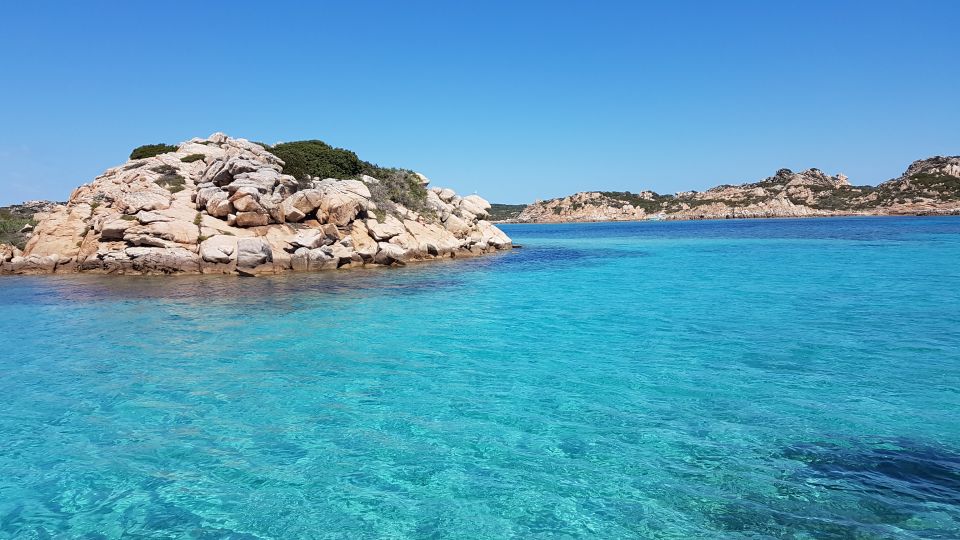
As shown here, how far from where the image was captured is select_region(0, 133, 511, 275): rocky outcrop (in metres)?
33.9

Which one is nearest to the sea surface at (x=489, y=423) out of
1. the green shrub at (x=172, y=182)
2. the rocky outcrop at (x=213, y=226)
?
the rocky outcrop at (x=213, y=226)

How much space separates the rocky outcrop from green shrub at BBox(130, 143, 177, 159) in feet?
10.5

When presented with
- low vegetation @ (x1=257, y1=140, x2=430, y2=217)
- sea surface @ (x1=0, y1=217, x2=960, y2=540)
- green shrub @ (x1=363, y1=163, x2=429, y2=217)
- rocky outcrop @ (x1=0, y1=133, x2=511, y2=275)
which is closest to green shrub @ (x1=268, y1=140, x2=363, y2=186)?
low vegetation @ (x1=257, y1=140, x2=430, y2=217)

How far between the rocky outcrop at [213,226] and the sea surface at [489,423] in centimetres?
1402

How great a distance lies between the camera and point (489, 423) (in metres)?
9.40

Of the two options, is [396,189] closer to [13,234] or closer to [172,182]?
[172,182]

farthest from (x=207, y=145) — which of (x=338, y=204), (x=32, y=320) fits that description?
(x=32, y=320)

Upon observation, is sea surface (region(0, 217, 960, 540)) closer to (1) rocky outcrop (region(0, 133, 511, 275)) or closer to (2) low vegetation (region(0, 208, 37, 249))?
(1) rocky outcrop (region(0, 133, 511, 275))

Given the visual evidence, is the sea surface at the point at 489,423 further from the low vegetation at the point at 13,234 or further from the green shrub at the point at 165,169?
the low vegetation at the point at 13,234

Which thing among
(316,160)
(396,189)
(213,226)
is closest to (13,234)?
(213,226)

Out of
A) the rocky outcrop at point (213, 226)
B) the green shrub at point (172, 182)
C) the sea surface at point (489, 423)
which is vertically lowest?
the sea surface at point (489, 423)

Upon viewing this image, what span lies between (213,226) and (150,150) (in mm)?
20637

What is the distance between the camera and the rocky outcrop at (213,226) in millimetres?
33875

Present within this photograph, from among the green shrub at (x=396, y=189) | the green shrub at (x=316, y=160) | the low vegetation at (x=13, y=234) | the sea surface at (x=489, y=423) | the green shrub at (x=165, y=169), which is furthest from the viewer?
the green shrub at (x=396, y=189)
